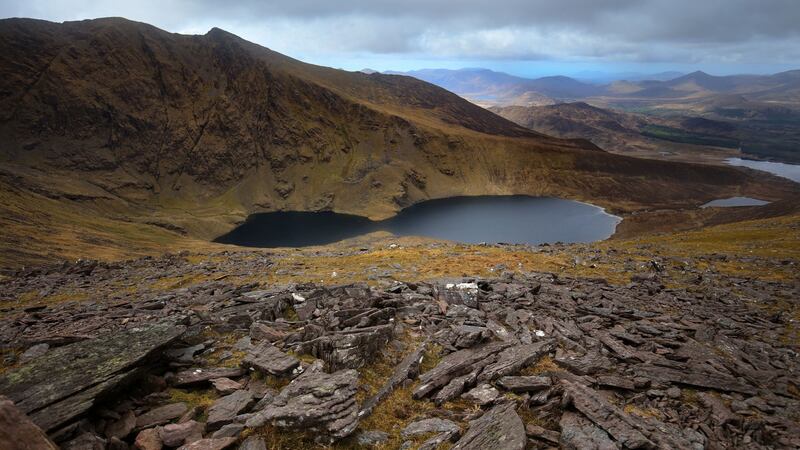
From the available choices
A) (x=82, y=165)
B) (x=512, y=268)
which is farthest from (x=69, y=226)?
(x=512, y=268)

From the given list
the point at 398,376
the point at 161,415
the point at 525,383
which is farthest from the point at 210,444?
the point at 525,383

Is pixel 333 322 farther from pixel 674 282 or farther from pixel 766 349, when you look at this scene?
pixel 674 282

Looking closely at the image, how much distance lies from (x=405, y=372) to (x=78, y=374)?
9.45 meters

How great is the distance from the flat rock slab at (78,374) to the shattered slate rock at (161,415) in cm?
116

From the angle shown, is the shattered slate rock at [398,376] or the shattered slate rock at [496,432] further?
the shattered slate rock at [398,376]

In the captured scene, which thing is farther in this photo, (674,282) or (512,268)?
(512,268)

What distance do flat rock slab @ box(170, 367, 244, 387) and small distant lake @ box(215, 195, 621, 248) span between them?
Answer: 344 feet

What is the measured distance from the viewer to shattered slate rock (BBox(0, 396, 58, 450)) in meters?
7.68

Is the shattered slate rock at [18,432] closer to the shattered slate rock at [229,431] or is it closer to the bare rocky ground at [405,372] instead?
the bare rocky ground at [405,372]

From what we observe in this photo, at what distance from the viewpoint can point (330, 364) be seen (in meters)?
13.9

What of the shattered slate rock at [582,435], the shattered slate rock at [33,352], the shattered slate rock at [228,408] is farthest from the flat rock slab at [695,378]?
the shattered slate rock at [33,352]

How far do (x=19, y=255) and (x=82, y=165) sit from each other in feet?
393

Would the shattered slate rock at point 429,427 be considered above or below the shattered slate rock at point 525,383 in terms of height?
above

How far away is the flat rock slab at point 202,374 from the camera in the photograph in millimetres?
12352
